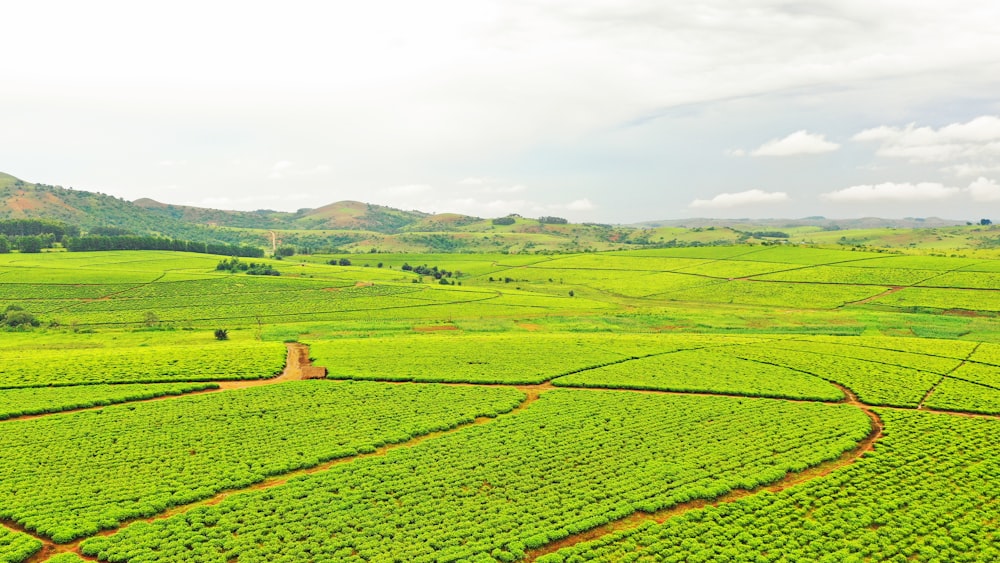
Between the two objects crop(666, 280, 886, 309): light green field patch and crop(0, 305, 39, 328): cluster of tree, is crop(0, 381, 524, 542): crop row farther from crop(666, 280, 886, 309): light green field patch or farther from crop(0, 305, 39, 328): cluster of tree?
crop(666, 280, 886, 309): light green field patch

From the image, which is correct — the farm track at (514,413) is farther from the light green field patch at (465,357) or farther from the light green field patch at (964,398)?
the light green field patch at (465,357)

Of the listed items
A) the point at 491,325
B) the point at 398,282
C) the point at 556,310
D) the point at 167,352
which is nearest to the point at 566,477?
the point at 167,352

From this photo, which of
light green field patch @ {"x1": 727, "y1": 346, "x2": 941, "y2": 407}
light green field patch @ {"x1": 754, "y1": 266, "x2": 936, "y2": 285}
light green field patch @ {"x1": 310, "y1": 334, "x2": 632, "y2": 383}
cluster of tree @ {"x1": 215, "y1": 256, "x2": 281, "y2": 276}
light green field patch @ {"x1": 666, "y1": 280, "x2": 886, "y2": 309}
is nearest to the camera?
light green field patch @ {"x1": 727, "y1": 346, "x2": 941, "y2": 407}

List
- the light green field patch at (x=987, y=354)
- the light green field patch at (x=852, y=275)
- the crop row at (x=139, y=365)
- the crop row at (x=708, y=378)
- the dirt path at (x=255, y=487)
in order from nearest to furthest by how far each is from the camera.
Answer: the dirt path at (x=255, y=487) → the crop row at (x=708, y=378) → the crop row at (x=139, y=365) → the light green field patch at (x=987, y=354) → the light green field patch at (x=852, y=275)

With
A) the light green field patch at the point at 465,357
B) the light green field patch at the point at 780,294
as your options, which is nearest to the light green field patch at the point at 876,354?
the light green field patch at the point at 465,357

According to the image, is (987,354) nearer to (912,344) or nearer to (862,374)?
(912,344)

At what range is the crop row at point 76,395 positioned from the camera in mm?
56312

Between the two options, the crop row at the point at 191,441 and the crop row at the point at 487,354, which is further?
the crop row at the point at 487,354

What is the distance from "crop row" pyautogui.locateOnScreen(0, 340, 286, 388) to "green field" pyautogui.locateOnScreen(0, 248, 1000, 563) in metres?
0.50

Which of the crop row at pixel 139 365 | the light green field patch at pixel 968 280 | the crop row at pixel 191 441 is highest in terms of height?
the light green field patch at pixel 968 280

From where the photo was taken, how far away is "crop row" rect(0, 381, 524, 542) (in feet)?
127

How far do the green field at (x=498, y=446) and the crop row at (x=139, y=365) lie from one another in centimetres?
50

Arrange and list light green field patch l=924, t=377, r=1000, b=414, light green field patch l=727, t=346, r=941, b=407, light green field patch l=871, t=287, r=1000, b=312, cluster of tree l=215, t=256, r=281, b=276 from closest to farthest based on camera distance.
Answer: light green field patch l=924, t=377, r=1000, b=414 → light green field patch l=727, t=346, r=941, b=407 → light green field patch l=871, t=287, r=1000, b=312 → cluster of tree l=215, t=256, r=281, b=276

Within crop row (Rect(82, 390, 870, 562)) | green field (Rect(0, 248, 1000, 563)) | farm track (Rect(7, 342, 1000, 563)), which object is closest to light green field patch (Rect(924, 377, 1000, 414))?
green field (Rect(0, 248, 1000, 563))
